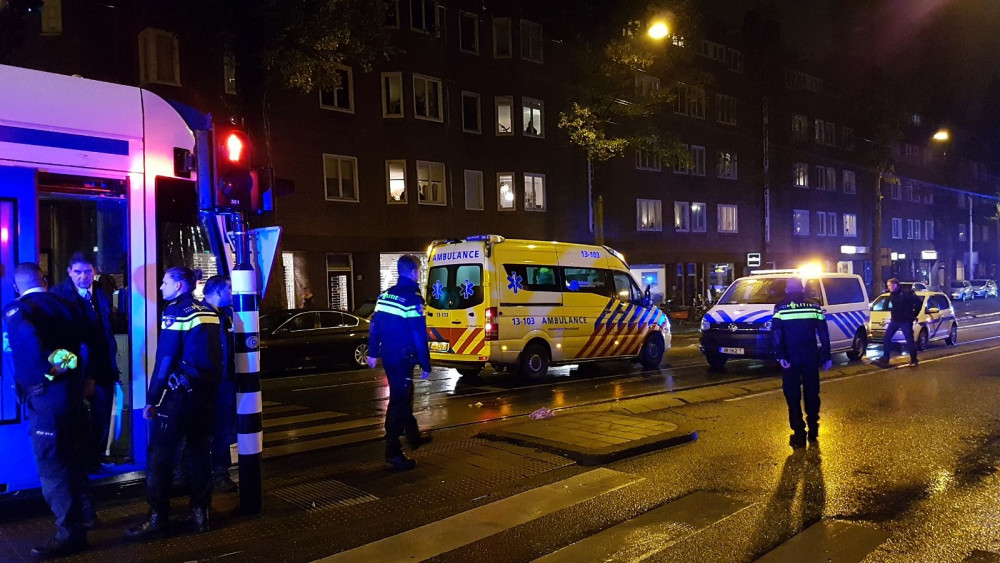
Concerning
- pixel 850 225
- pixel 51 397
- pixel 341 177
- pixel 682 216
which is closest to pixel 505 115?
pixel 341 177

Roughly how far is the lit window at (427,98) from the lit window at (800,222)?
90.5 feet

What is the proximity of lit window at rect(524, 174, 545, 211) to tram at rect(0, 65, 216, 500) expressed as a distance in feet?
78.0

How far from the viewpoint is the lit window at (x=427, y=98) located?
86.0 feet

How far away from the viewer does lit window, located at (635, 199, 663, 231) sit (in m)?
35.5

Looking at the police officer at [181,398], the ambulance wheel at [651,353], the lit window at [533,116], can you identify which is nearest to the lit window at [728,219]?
the lit window at [533,116]

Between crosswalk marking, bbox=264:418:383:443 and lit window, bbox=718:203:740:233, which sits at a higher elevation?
lit window, bbox=718:203:740:233

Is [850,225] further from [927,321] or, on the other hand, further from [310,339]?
[310,339]

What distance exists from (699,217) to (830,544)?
35623 mm

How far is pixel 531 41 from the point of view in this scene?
29.7 metres

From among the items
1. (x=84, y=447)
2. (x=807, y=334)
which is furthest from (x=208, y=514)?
(x=807, y=334)

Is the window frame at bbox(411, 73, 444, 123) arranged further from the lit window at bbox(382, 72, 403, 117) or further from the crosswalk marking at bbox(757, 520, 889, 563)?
the crosswalk marking at bbox(757, 520, 889, 563)

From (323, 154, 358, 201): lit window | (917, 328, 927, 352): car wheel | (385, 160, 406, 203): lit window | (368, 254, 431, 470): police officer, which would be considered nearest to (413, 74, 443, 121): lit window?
(385, 160, 406, 203): lit window

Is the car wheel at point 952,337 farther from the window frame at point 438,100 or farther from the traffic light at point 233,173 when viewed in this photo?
the traffic light at point 233,173

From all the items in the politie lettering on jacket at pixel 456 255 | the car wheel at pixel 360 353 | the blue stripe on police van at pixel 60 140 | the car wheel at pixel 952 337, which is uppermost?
the blue stripe on police van at pixel 60 140
